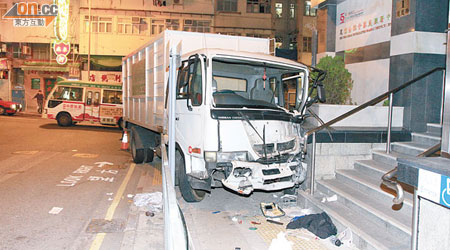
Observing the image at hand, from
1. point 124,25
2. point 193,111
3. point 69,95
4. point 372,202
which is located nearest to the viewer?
point 372,202

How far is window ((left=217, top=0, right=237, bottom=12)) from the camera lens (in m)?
34.8

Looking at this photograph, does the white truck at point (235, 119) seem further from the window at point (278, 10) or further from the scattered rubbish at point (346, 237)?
the window at point (278, 10)

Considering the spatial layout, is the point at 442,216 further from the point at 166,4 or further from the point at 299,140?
the point at 166,4

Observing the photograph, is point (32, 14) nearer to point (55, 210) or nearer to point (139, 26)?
point (139, 26)

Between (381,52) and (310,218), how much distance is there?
609 centimetres

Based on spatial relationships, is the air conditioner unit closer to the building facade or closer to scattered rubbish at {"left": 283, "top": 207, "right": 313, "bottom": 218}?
the building facade

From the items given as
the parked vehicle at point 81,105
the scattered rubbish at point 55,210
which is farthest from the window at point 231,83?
the parked vehicle at point 81,105

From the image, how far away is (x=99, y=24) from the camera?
3406cm

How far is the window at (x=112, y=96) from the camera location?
21394mm

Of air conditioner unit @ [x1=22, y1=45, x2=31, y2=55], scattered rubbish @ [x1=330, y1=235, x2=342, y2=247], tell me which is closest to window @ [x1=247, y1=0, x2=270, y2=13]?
air conditioner unit @ [x1=22, y1=45, x2=31, y2=55]

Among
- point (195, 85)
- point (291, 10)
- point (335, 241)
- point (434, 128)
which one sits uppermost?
point (291, 10)

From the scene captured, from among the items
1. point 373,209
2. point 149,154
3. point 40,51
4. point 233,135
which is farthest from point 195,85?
point 40,51

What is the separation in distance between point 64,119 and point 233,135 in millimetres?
17722

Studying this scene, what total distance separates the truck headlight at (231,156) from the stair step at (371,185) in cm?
211
